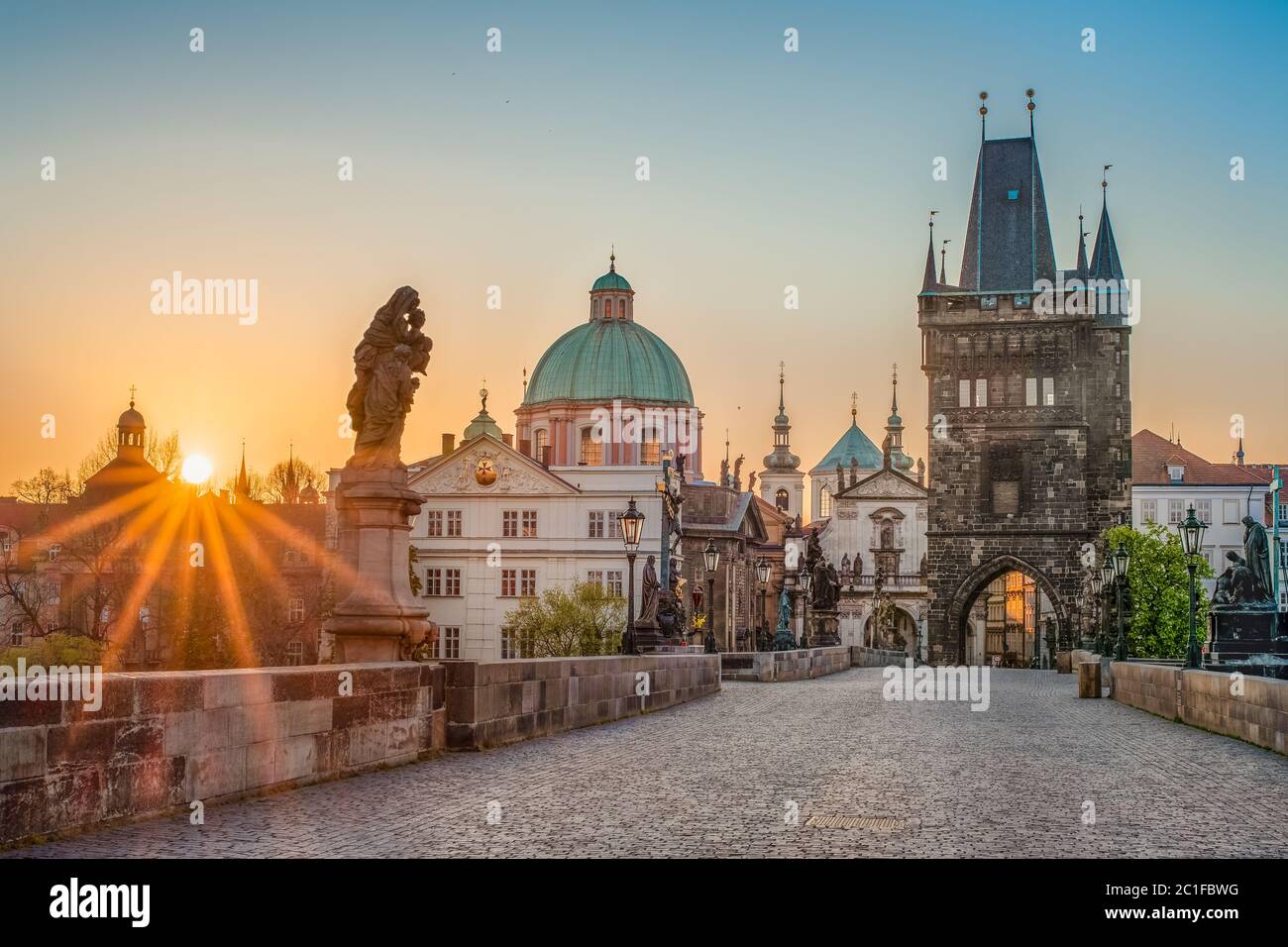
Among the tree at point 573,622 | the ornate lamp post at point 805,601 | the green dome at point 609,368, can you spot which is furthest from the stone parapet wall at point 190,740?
the green dome at point 609,368

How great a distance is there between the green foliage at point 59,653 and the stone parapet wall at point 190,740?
37089 millimetres

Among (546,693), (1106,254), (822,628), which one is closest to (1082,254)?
(1106,254)

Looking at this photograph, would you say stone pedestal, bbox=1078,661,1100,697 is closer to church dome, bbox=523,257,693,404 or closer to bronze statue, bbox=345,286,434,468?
bronze statue, bbox=345,286,434,468

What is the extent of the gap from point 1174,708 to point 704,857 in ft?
51.5

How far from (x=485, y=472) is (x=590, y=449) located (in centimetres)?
1274

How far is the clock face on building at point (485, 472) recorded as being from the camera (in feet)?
275

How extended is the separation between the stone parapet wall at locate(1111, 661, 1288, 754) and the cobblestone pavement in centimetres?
36

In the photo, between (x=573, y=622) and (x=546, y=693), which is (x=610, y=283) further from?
(x=546, y=693)

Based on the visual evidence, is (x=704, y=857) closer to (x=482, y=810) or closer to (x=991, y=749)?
(x=482, y=810)

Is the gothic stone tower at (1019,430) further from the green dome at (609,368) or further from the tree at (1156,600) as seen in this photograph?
the green dome at (609,368)

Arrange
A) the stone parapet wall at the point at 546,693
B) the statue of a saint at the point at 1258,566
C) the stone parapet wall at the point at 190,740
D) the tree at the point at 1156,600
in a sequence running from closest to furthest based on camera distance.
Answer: the stone parapet wall at the point at 190,740
the stone parapet wall at the point at 546,693
the statue of a saint at the point at 1258,566
the tree at the point at 1156,600

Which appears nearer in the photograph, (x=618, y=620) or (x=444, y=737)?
(x=444, y=737)

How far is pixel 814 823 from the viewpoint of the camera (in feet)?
33.0
